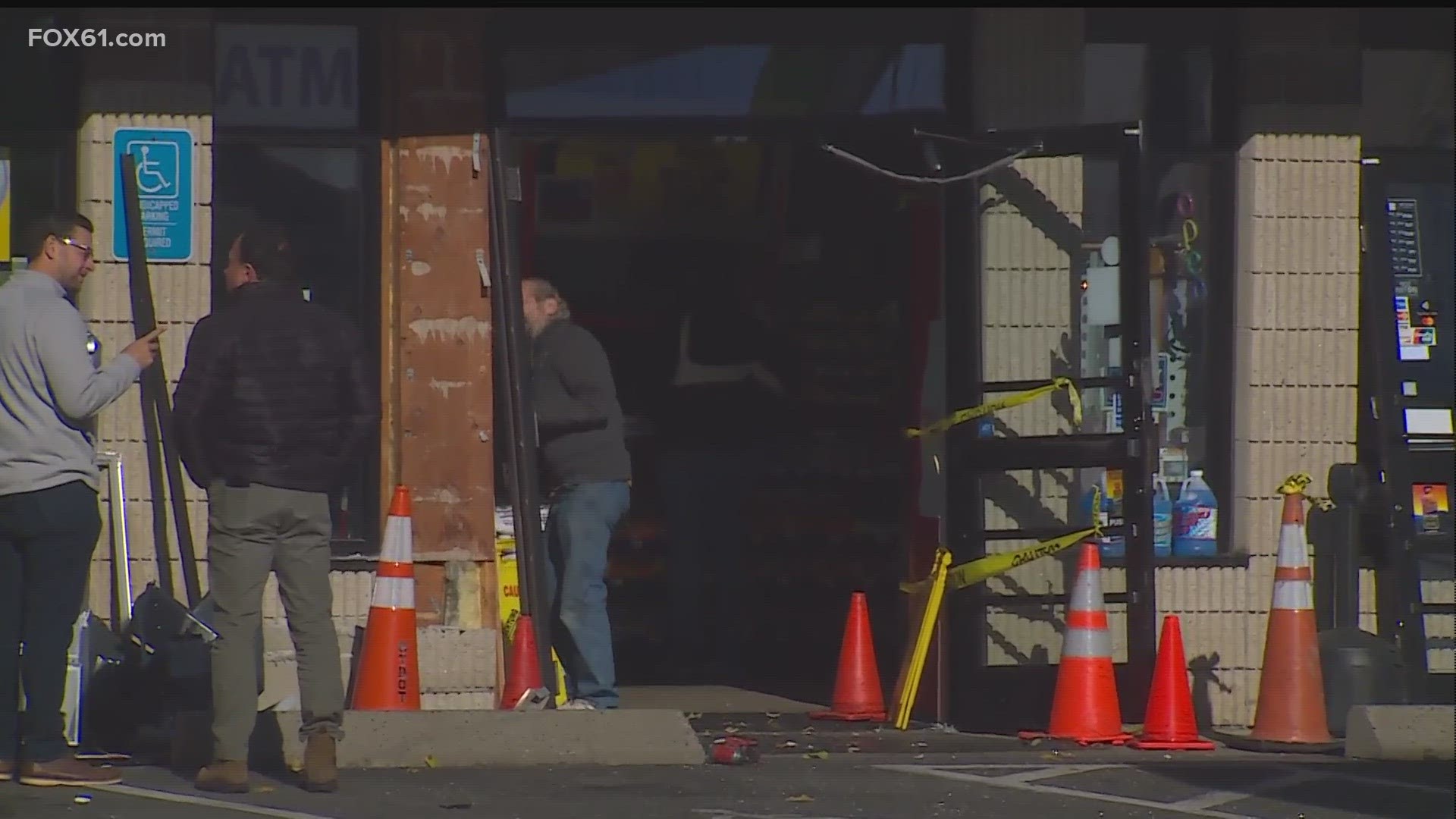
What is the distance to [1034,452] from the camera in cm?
990

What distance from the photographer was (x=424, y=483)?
392 inches

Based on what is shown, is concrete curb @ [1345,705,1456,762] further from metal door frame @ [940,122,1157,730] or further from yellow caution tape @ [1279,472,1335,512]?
yellow caution tape @ [1279,472,1335,512]

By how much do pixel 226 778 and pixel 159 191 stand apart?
9.68 feet

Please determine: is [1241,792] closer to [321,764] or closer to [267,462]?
[321,764]

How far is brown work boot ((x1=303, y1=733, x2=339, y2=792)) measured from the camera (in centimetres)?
777

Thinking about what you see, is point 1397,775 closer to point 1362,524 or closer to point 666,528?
point 1362,524

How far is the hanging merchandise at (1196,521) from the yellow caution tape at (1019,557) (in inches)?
25.2

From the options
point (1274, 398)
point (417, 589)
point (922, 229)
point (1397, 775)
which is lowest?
point (1397, 775)

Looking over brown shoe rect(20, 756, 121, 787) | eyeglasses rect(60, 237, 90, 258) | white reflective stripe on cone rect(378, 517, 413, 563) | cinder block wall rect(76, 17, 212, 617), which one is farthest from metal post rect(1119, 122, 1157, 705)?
brown shoe rect(20, 756, 121, 787)

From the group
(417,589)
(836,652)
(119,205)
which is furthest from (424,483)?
(836,652)

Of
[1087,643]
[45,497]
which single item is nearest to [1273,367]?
[1087,643]

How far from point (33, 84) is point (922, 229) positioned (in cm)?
385

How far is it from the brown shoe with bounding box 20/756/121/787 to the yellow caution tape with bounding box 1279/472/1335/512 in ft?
16.7

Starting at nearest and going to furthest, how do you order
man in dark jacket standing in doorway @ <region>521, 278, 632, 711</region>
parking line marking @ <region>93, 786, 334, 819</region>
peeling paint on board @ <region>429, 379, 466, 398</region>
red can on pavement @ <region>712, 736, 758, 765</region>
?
parking line marking @ <region>93, 786, 334, 819</region>
red can on pavement @ <region>712, 736, 758, 765</region>
man in dark jacket standing in doorway @ <region>521, 278, 632, 711</region>
peeling paint on board @ <region>429, 379, 466, 398</region>
